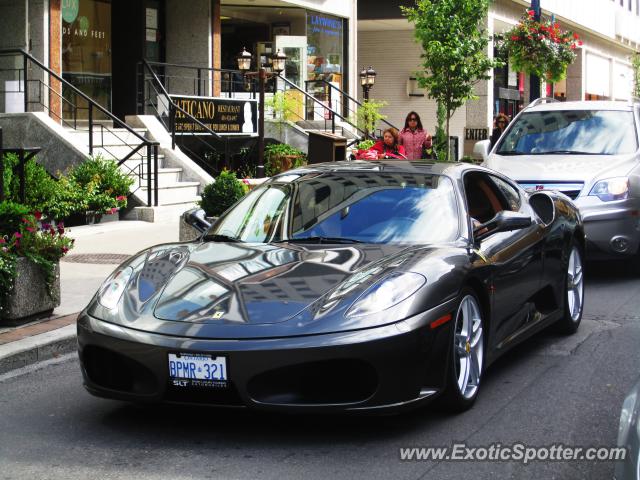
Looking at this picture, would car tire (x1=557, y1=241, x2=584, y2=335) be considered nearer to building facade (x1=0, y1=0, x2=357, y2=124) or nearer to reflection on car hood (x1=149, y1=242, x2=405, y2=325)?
reflection on car hood (x1=149, y1=242, x2=405, y2=325)

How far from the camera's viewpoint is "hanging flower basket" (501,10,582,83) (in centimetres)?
2270

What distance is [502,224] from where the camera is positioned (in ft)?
22.0

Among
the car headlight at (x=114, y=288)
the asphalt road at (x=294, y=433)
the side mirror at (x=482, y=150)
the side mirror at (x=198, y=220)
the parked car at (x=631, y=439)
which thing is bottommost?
the asphalt road at (x=294, y=433)

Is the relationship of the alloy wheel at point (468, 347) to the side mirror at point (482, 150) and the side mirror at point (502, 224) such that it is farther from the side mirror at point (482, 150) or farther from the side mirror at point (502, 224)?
the side mirror at point (482, 150)

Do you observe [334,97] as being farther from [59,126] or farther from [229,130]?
[59,126]

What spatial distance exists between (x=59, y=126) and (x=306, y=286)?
13.3 meters

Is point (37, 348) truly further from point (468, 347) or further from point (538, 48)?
point (538, 48)

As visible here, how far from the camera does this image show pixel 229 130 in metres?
23.2

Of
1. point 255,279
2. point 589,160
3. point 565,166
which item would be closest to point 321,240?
point 255,279

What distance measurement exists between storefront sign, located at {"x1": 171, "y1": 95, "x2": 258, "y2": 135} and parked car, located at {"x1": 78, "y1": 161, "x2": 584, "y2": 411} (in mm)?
14482

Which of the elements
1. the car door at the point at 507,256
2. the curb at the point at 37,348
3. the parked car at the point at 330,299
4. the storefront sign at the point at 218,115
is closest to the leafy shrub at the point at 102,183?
the storefront sign at the point at 218,115

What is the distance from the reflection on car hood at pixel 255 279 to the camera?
5.50m

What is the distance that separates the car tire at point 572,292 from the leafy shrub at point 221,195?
17.1 feet

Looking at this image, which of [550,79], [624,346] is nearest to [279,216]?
[624,346]
